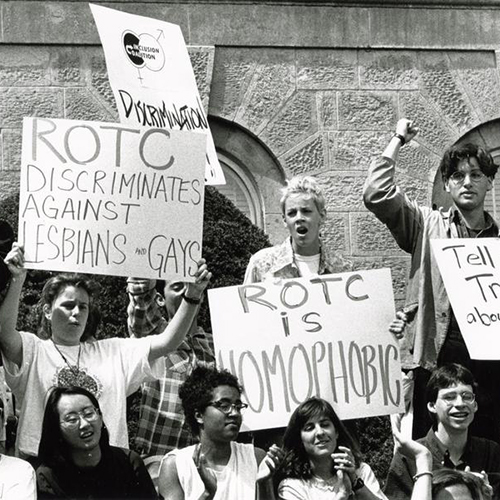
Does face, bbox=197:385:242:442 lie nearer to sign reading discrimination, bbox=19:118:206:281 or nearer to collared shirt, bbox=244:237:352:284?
sign reading discrimination, bbox=19:118:206:281

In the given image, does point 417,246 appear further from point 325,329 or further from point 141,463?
point 141,463

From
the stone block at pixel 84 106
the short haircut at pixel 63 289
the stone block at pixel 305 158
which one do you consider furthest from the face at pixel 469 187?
the stone block at pixel 84 106

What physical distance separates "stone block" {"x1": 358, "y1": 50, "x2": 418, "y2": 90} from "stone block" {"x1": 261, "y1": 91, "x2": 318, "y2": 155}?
41 centimetres

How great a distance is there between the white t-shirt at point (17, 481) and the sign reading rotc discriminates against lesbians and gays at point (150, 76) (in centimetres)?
246

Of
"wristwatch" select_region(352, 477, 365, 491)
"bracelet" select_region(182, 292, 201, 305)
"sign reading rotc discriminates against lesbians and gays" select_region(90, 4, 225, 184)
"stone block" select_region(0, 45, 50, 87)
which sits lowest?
"wristwatch" select_region(352, 477, 365, 491)

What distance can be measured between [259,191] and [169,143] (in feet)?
14.8

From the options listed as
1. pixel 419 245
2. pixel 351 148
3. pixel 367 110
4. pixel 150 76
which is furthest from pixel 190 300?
pixel 367 110

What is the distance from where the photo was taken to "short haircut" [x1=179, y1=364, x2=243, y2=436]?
292 inches

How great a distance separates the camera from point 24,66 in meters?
12.2

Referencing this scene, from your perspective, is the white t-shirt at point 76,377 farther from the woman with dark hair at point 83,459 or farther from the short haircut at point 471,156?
the short haircut at point 471,156

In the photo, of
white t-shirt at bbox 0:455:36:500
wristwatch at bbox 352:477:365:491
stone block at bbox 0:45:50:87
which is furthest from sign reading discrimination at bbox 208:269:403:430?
stone block at bbox 0:45:50:87

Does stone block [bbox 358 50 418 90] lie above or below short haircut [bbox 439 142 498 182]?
above

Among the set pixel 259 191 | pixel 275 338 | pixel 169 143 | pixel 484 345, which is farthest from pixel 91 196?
pixel 259 191

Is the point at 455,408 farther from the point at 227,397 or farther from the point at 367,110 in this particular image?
the point at 367,110
